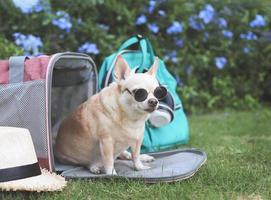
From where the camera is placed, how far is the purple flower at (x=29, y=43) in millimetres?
4426

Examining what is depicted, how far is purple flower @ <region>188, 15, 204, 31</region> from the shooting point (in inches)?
224

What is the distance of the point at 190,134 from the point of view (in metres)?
4.51

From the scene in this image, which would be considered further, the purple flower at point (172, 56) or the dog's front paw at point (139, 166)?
the purple flower at point (172, 56)

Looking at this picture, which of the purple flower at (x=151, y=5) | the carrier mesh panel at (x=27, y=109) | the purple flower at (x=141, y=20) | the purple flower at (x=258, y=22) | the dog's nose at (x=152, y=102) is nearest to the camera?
the dog's nose at (x=152, y=102)

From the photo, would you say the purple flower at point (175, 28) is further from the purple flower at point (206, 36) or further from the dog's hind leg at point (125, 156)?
the dog's hind leg at point (125, 156)

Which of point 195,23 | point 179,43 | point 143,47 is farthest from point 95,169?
point 195,23

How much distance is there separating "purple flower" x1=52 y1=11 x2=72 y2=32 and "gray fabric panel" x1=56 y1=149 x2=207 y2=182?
1.77 m

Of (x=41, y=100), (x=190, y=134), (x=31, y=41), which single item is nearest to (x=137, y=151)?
(x=41, y=100)

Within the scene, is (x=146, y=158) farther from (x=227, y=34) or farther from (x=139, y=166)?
(x=227, y=34)

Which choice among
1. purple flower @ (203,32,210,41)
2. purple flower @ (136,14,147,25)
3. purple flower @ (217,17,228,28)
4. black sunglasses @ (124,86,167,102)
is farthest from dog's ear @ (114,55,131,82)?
purple flower @ (217,17,228,28)

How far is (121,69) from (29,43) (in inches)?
66.2

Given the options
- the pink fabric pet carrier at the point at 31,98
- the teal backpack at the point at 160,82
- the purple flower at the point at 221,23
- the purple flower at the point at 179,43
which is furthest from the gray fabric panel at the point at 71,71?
the purple flower at the point at 221,23

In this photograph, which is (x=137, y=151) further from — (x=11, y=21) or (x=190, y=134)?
(x=11, y=21)

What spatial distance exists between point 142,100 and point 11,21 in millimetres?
2436
